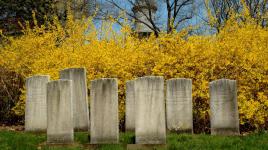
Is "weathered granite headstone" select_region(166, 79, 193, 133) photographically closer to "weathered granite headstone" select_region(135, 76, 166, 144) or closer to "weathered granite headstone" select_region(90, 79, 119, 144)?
"weathered granite headstone" select_region(135, 76, 166, 144)

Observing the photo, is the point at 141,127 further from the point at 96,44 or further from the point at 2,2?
the point at 2,2

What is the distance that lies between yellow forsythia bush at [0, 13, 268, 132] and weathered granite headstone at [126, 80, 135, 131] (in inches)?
53.8

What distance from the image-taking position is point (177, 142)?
888cm

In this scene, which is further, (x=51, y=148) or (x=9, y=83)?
(x=9, y=83)

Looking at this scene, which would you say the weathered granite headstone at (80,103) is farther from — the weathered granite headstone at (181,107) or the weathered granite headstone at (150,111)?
the weathered granite headstone at (150,111)

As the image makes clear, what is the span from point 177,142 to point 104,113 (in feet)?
4.80

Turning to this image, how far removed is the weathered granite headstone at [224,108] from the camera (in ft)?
32.9

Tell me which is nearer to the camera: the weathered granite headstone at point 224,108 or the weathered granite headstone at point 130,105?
the weathered granite headstone at point 224,108

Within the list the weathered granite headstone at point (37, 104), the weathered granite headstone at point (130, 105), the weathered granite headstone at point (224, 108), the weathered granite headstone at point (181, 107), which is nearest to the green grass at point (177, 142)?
the weathered granite headstone at point (224, 108)

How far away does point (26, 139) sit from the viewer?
9.52 metres

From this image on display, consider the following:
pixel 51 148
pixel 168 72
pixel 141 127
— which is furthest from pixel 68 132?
pixel 168 72

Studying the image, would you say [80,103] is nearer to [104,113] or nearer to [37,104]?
[37,104]

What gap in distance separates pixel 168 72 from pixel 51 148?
458cm

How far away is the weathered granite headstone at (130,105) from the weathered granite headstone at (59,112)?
72.7 inches
